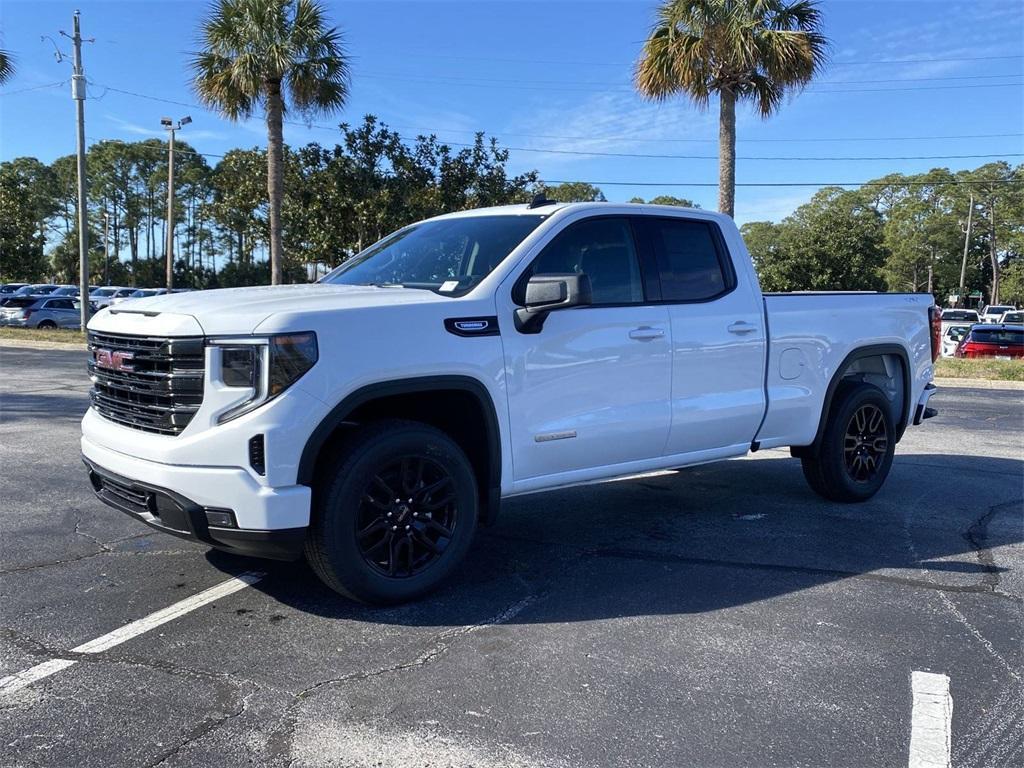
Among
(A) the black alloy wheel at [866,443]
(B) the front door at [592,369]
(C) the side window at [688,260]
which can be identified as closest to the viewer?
(B) the front door at [592,369]

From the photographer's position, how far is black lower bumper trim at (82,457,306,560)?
12.1 feet

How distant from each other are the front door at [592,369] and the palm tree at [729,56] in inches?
593

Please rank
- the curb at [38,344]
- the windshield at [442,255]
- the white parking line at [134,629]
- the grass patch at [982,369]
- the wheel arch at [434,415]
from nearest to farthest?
1. the white parking line at [134,629]
2. the wheel arch at [434,415]
3. the windshield at [442,255]
4. the grass patch at [982,369]
5. the curb at [38,344]

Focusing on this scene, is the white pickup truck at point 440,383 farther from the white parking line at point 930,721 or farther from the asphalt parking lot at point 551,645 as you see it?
the white parking line at point 930,721

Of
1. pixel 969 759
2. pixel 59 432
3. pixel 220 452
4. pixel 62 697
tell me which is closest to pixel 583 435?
pixel 220 452

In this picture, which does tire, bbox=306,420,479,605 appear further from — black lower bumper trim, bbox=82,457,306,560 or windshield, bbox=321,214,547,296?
windshield, bbox=321,214,547,296

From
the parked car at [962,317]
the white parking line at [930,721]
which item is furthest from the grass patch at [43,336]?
the parked car at [962,317]

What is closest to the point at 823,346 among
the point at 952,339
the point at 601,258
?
the point at 601,258

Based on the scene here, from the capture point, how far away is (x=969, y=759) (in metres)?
2.88

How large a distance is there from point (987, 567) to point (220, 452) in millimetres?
4290

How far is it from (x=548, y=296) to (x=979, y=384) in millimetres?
15892

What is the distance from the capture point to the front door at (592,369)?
4398 mm

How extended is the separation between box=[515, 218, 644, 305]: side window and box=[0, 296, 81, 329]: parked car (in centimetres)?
3343

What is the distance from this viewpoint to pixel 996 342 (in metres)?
21.5
